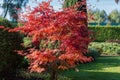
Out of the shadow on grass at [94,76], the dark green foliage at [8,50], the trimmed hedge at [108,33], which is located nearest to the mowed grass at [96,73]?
the shadow on grass at [94,76]

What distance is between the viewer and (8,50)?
9.14m

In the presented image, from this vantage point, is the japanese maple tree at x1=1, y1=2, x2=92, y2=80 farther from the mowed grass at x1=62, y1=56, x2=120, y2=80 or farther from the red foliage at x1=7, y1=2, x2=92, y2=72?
the mowed grass at x1=62, y1=56, x2=120, y2=80

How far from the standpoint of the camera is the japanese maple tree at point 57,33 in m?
7.70

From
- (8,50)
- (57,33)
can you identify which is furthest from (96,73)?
(57,33)

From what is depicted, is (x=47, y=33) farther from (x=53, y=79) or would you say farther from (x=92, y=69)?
(x=92, y=69)

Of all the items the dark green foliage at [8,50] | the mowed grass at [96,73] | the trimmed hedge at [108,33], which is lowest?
the trimmed hedge at [108,33]

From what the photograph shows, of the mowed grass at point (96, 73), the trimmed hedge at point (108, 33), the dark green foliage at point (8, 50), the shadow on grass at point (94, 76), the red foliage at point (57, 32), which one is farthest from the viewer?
the trimmed hedge at point (108, 33)

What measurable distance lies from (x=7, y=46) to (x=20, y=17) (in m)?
1.14

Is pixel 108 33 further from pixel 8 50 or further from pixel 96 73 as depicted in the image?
pixel 8 50

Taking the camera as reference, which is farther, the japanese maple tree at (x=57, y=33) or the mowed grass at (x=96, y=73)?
the mowed grass at (x=96, y=73)

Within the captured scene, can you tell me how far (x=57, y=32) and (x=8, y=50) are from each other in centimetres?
202

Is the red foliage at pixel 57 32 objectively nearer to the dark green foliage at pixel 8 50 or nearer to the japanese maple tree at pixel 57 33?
the japanese maple tree at pixel 57 33

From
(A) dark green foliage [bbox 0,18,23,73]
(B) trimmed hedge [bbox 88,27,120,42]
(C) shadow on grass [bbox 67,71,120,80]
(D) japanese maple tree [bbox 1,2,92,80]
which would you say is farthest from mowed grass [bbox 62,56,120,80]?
(B) trimmed hedge [bbox 88,27,120,42]

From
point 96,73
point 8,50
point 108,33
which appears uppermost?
point 8,50
